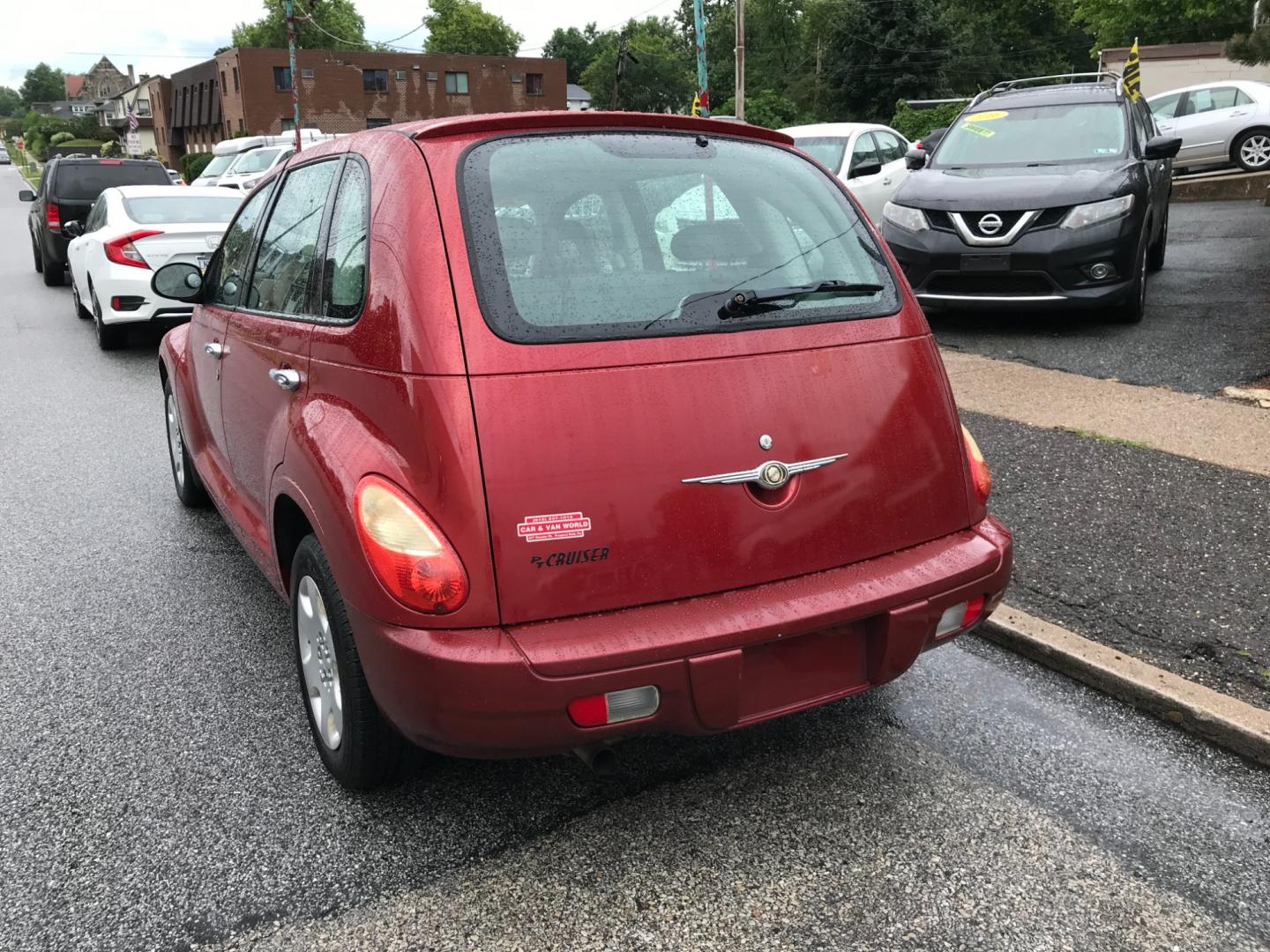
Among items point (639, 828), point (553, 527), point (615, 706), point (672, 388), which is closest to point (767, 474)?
point (672, 388)

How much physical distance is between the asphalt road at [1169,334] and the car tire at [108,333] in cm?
787

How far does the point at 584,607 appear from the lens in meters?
2.40

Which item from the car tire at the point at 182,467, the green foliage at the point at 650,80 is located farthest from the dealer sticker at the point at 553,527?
the green foliage at the point at 650,80

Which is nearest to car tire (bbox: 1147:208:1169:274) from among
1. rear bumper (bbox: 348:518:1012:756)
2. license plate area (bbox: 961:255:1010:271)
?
license plate area (bbox: 961:255:1010:271)

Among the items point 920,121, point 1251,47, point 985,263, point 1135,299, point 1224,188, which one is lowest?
point 1135,299

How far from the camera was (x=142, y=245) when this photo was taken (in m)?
9.91

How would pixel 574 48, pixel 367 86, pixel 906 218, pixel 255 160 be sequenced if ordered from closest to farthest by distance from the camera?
pixel 906 218 < pixel 255 160 < pixel 367 86 < pixel 574 48

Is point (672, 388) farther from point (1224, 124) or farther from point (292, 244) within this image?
point (1224, 124)

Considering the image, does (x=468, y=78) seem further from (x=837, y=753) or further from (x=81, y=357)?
(x=837, y=753)

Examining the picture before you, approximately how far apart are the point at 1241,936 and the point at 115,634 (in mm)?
3742

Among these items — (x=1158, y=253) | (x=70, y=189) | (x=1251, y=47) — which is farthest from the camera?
(x=70, y=189)

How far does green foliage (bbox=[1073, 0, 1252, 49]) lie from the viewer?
42625mm

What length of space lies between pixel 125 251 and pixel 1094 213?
8394 mm

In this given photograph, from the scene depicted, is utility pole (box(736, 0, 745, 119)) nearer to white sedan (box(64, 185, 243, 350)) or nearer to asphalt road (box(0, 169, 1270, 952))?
white sedan (box(64, 185, 243, 350))
